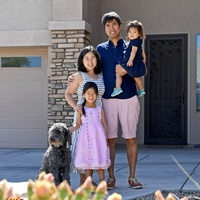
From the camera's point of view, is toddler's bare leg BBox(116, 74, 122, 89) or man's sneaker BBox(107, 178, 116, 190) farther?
man's sneaker BBox(107, 178, 116, 190)

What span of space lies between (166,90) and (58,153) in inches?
290

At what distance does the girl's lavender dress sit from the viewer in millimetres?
5527

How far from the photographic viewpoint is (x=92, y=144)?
18.2 feet

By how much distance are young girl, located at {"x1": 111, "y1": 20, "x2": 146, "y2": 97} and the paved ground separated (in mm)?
1329

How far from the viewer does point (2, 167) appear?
334 inches

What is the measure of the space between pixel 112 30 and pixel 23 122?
22.2 feet

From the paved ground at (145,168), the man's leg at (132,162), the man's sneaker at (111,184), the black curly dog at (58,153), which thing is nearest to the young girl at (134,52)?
the man's leg at (132,162)

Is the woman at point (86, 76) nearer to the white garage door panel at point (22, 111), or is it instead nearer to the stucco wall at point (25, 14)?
the stucco wall at point (25, 14)

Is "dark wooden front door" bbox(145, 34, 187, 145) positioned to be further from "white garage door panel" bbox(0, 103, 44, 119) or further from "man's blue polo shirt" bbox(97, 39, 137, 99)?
"man's blue polo shirt" bbox(97, 39, 137, 99)

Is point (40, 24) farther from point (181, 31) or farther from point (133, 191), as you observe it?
point (133, 191)

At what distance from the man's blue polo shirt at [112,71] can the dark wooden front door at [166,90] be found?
21.2 ft

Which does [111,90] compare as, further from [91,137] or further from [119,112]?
[91,137]

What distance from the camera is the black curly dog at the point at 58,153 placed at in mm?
5203

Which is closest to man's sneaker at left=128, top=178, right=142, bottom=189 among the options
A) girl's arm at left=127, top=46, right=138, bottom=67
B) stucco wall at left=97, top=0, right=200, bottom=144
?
girl's arm at left=127, top=46, right=138, bottom=67
